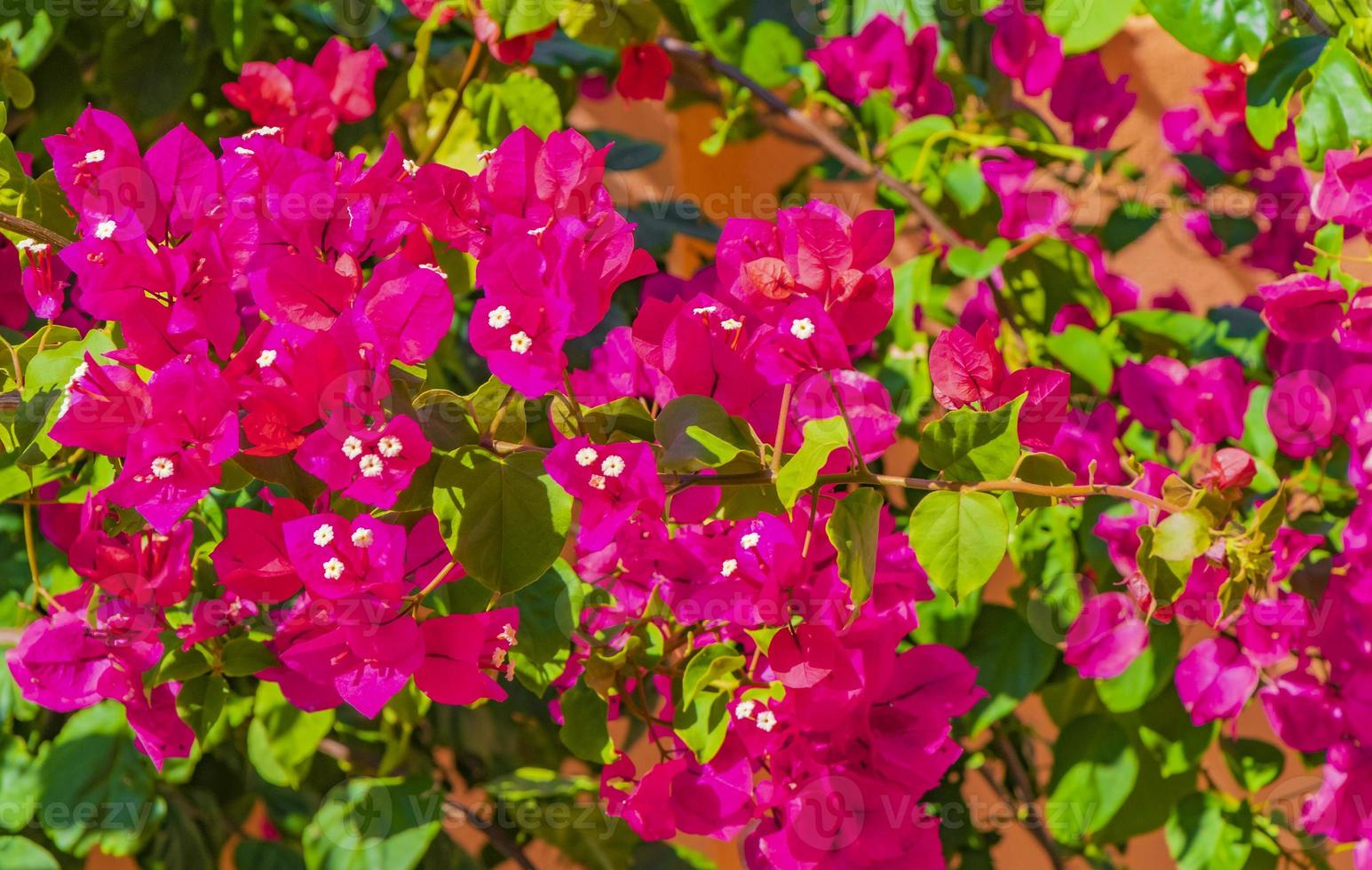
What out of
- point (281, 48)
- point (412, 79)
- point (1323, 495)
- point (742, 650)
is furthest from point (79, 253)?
point (1323, 495)

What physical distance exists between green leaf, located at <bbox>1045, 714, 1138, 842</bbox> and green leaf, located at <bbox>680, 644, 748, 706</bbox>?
1.45 feet

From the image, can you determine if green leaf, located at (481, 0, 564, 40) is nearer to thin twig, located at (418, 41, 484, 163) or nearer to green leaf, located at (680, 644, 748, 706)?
thin twig, located at (418, 41, 484, 163)

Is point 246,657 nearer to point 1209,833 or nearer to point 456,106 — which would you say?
point 456,106

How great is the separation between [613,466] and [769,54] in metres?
0.76

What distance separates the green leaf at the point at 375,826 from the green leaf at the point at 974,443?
54cm

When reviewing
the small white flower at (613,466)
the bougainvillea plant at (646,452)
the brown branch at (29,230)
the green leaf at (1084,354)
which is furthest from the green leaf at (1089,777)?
the brown branch at (29,230)

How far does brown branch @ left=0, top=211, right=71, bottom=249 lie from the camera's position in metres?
0.54

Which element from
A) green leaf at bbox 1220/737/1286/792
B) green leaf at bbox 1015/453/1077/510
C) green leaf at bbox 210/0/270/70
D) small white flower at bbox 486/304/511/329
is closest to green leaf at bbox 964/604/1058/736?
green leaf at bbox 1220/737/1286/792

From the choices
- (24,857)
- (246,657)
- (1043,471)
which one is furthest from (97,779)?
(1043,471)

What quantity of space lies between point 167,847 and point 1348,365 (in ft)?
2.96

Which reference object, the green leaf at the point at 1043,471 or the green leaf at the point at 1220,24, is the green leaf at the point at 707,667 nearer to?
the green leaf at the point at 1043,471

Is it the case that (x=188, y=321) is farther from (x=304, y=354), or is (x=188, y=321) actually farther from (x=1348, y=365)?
(x=1348, y=365)

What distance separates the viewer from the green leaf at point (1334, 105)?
0.75 meters

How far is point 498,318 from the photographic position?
47cm
